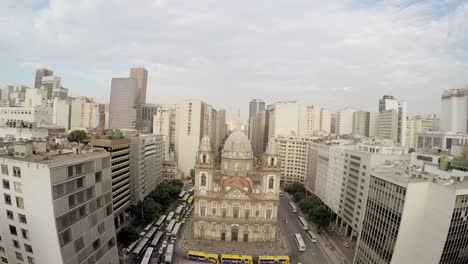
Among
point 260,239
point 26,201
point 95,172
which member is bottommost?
point 260,239

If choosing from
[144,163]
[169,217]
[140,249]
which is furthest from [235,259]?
[144,163]

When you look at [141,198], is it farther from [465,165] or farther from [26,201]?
[465,165]

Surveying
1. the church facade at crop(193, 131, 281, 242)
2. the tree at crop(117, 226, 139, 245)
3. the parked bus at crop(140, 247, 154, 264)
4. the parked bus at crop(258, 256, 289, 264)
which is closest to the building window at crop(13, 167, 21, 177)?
the parked bus at crop(140, 247, 154, 264)

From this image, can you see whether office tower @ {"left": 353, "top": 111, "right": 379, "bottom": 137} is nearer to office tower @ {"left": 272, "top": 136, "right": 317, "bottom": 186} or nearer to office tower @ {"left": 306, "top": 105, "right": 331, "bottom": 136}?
office tower @ {"left": 306, "top": 105, "right": 331, "bottom": 136}

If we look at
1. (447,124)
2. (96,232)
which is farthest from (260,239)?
(447,124)

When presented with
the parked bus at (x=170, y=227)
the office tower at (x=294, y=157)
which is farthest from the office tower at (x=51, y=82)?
the parked bus at (x=170, y=227)

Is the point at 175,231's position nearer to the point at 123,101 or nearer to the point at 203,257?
the point at 203,257
